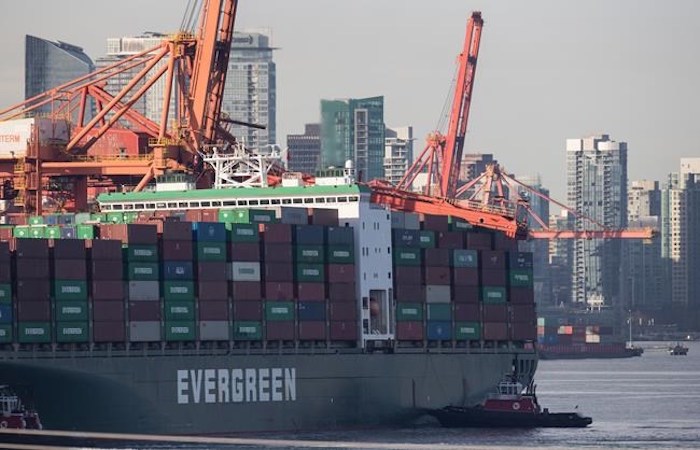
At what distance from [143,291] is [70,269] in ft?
9.02

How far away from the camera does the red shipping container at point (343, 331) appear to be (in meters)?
68.9

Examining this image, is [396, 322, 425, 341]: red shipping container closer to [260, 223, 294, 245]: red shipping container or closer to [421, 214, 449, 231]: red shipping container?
[421, 214, 449, 231]: red shipping container

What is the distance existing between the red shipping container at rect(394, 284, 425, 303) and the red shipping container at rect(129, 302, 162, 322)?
1086 cm

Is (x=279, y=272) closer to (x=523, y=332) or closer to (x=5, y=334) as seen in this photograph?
(x=5, y=334)

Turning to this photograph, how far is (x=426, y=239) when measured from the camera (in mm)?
72500

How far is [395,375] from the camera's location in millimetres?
70938

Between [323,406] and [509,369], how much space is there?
33.2 ft

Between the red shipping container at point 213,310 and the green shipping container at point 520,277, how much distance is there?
46.2ft

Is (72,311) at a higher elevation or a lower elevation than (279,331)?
higher

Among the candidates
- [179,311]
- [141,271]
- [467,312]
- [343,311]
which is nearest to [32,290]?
[141,271]

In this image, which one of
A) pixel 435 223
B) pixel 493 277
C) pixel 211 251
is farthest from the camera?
pixel 493 277

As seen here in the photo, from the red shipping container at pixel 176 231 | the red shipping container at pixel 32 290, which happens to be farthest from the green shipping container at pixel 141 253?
the red shipping container at pixel 32 290

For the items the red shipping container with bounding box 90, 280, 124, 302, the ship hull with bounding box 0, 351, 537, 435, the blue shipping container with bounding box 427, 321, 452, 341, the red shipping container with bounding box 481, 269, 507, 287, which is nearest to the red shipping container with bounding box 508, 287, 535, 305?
the red shipping container with bounding box 481, 269, 507, 287

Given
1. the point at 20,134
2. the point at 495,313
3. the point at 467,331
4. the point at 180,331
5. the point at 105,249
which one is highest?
the point at 20,134
